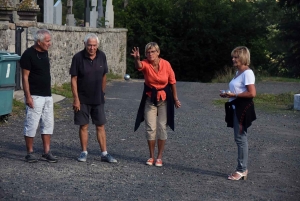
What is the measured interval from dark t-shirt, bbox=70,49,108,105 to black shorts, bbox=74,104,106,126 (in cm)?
8

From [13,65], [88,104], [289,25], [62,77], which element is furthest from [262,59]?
[88,104]

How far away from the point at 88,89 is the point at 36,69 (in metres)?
0.72

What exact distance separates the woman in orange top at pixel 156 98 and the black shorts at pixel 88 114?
1.70ft

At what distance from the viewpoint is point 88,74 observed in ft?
30.5

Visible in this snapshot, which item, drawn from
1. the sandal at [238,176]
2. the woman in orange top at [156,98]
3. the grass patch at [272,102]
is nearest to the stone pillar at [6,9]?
the grass patch at [272,102]

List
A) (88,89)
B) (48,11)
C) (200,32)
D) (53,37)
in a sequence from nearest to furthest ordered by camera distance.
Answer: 1. (88,89)
2. (53,37)
3. (48,11)
4. (200,32)

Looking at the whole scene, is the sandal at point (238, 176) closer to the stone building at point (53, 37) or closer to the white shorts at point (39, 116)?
the white shorts at point (39, 116)

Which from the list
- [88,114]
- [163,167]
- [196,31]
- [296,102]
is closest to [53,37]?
[296,102]

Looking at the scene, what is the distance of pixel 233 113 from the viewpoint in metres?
8.68

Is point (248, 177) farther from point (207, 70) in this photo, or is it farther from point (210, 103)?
point (207, 70)

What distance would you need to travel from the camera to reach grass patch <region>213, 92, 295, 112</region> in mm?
17391

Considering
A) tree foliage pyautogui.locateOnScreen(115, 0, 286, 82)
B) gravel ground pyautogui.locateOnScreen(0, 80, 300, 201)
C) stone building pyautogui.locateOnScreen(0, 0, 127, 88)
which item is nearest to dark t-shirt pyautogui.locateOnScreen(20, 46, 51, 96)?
gravel ground pyautogui.locateOnScreen(0, 80, 300, 201)

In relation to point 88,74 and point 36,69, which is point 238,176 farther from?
point 36,69

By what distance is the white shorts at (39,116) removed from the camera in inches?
364
